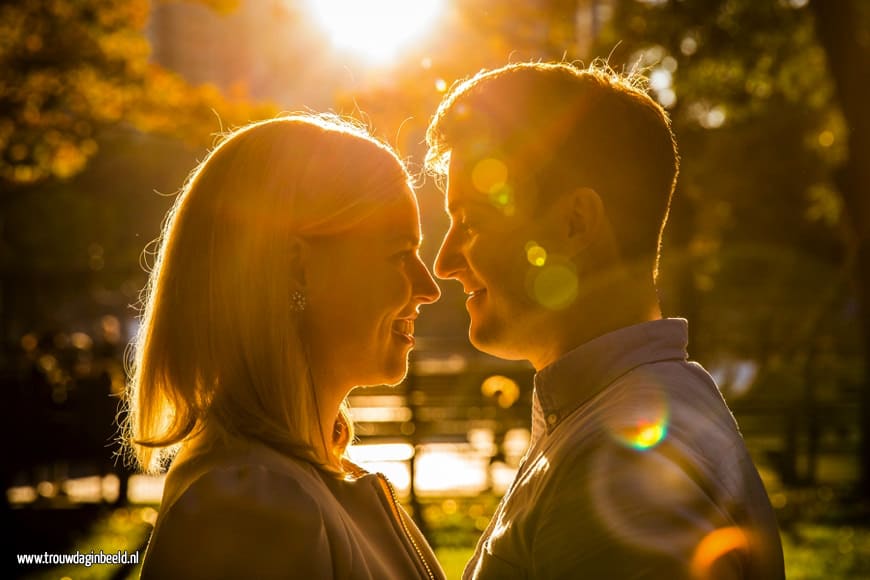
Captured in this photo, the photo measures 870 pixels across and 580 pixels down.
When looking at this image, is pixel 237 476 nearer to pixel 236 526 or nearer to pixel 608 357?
pixel 236 526

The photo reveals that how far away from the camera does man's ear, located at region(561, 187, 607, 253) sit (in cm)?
289

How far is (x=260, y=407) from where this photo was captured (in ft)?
9.37

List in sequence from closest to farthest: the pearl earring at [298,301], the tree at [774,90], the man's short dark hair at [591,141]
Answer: the man's short dark hair at [591,141], the pearl earring at [298,301], the tree at [774,90]

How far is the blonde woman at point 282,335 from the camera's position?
2.66 m

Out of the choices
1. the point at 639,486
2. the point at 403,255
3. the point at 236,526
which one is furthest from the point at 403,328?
the point at 639,486

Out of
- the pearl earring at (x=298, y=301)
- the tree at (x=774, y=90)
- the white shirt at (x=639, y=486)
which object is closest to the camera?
the white shirt at (x=639, y=486)

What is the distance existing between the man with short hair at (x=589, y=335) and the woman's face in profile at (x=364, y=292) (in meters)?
0.17

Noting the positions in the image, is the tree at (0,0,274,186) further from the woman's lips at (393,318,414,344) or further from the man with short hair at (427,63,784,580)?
the man with short hair at (427,63,784,580)

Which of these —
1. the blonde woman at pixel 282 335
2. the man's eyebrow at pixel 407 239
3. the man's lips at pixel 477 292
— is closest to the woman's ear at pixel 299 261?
the blonde woman at pixel 282 335

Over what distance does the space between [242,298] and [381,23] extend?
9901mm

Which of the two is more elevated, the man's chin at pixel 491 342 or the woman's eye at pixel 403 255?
the woman's eye at pixel 403 255

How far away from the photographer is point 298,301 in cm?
300

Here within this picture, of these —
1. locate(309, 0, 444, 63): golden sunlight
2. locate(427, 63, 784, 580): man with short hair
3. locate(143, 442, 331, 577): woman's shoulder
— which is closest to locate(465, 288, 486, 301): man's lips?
locate(427, 63, 784, 580): man with short hair

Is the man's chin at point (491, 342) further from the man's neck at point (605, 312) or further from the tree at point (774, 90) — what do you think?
the tree at point (774, 90)
